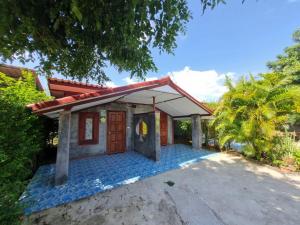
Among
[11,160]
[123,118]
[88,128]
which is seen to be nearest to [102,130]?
[88,128]

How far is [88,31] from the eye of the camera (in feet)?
11.0

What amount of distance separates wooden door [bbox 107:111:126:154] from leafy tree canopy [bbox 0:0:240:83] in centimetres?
459

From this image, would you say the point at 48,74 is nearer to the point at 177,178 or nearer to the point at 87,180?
the point at 87,180

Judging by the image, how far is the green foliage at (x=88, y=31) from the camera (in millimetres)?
2609

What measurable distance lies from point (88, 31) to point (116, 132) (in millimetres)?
6644

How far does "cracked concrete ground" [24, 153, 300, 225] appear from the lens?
10.8 ft

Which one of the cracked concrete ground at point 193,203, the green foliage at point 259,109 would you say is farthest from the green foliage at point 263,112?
the cracked concrete ground at point 193,203

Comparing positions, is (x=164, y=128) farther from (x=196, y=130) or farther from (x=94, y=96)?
(x=94, y=96)

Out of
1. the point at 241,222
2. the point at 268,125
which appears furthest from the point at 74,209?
the point at 268,125

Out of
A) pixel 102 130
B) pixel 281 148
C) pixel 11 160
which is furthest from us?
pixel 102 130

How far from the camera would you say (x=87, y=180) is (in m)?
5.22

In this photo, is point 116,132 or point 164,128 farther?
point 164,128

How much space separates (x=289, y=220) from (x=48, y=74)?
738 centimetres

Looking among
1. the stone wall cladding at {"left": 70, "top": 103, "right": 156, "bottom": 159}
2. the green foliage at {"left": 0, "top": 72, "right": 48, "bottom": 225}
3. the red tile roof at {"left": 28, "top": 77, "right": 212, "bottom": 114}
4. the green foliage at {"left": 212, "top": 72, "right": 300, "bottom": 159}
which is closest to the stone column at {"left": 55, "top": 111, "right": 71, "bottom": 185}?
the red tile roof at {"left": 28, "top": 77, "right": 212, "bottom": 114}
